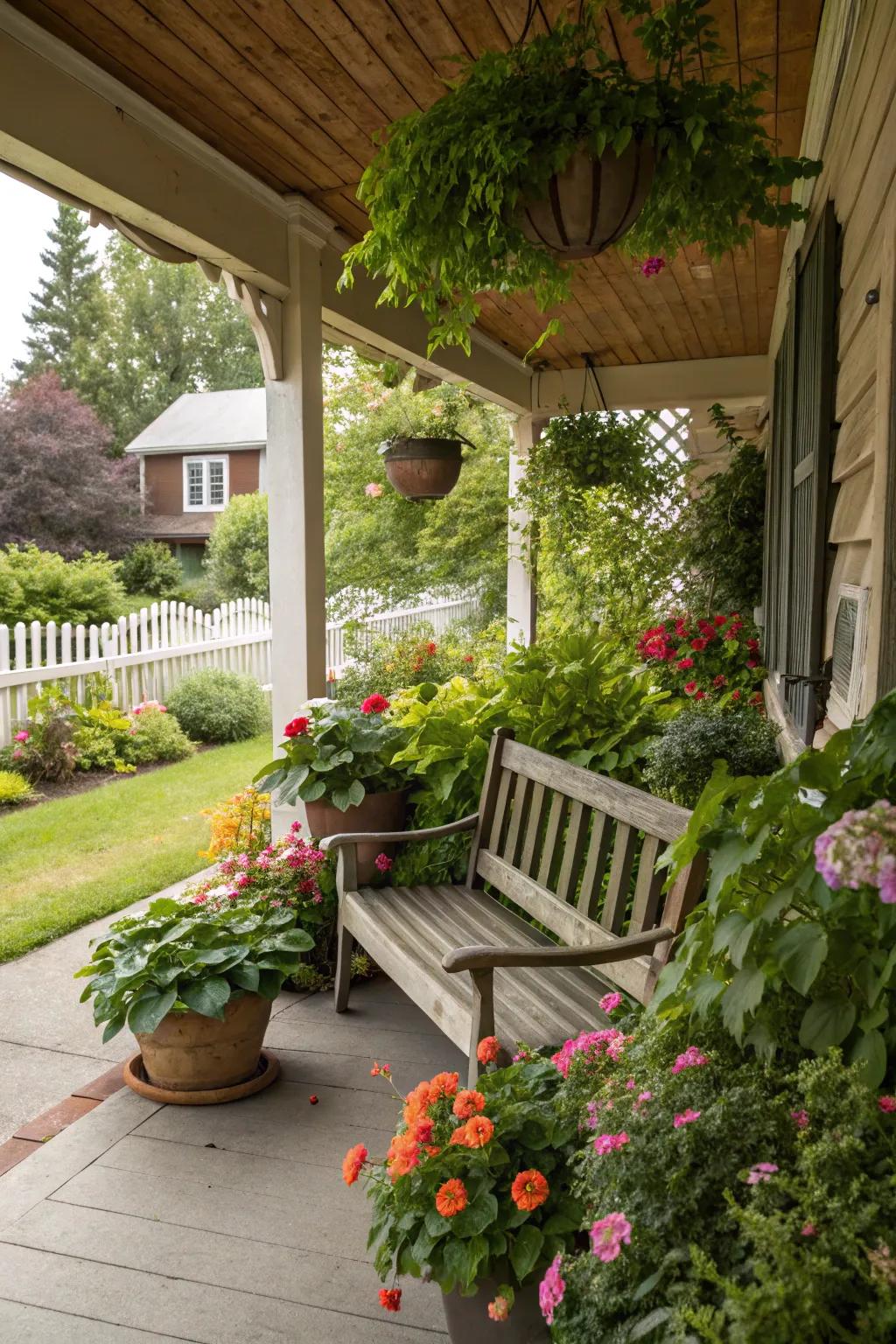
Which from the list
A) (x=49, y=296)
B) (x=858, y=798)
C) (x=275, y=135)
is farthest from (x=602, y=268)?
(x=49, y=296)

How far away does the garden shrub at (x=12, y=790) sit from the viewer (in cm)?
659

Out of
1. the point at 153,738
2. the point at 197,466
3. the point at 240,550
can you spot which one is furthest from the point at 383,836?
the point at 197,466

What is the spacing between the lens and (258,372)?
91.5ft

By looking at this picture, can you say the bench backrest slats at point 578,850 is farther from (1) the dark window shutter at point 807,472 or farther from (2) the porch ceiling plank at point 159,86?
(2) the porch ceiling plank at point 159,86

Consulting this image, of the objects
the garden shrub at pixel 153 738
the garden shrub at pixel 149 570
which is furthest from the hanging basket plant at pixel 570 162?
the garden shrub at pixel 149 570

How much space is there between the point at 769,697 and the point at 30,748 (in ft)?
18.0

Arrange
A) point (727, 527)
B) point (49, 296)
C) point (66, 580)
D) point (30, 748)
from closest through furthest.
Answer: point (727, 527)
point (30, 748)
point (66, 580)
point (49, 296)

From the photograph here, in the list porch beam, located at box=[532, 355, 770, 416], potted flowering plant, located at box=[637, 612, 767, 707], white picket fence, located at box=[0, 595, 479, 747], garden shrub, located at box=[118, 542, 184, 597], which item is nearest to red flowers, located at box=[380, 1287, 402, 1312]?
potted flowering plant, located at box=[637, 612, 767, 707]

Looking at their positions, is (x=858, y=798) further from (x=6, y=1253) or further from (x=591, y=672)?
(x=591, y=672)

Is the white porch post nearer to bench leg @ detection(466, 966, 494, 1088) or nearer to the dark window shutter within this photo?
the dark window shutter

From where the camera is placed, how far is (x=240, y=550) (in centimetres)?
1780

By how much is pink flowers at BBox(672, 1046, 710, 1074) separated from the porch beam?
6388 millimetres

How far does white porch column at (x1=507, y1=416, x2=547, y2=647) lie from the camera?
7602 mm

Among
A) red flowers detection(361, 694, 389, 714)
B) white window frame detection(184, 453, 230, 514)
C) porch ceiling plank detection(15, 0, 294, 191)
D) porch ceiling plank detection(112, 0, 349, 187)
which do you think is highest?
white window frame detection(184, 453, 230, 514)
